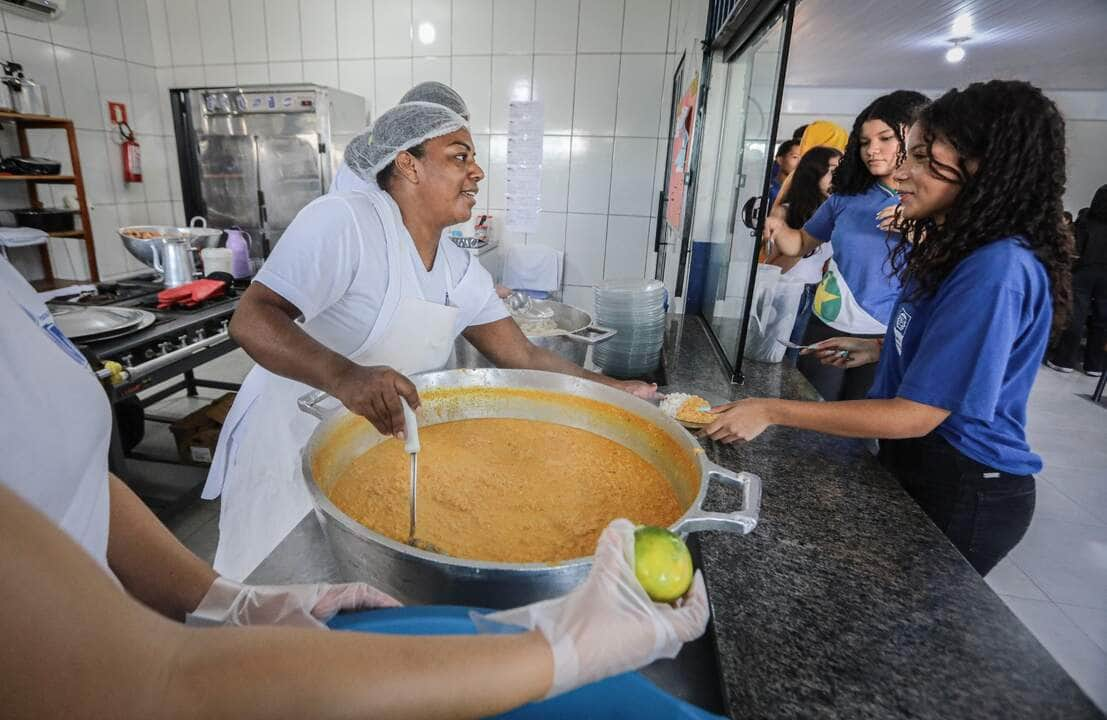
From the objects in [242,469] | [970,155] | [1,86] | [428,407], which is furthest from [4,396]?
[1,86]

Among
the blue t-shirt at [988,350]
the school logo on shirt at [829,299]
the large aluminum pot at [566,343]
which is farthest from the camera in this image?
the school logo on shirt at [829,299]

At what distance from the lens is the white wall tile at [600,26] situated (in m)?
3.85

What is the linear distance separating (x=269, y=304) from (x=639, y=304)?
1.22m

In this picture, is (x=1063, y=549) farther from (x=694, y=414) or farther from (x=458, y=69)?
(x=458, y=69)

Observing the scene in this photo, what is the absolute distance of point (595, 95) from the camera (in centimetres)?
403

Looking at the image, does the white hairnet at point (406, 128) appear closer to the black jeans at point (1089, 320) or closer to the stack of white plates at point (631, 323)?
the stack of white plates at point (631, 323)

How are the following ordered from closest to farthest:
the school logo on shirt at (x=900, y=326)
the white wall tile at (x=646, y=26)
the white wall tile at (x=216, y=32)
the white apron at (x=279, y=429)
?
the school logo on shirt at (x=900, y=326)
the white apron at (x=279, y=429)
the white wall tile at (x=646, y=26)
the white wall tile at (x=216, y=32)

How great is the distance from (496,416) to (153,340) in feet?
5.54

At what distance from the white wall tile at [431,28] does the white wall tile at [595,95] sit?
105 centimetres

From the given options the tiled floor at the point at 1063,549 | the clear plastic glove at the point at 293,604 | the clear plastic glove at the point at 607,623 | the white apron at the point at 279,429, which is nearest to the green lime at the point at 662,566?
the clear plastic glove at the point at 607,623

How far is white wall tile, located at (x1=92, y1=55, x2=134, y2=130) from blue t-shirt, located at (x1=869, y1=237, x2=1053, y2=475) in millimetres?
5757

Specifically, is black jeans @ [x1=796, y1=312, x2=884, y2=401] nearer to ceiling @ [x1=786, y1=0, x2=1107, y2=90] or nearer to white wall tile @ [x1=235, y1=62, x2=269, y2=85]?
ceiling @ [x1=786, y1=0, x2=1107, y2=90]

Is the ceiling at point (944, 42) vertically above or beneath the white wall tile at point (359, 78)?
above

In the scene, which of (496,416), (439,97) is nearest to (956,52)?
(439,97)
